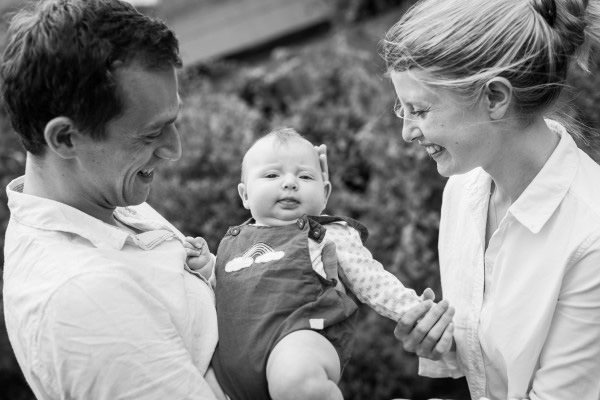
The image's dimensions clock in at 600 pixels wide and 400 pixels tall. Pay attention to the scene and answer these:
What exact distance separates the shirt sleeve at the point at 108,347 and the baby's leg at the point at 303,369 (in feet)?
0.72

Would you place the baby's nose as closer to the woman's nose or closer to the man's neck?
the woman's nose

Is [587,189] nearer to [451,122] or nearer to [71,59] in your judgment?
[451,122]

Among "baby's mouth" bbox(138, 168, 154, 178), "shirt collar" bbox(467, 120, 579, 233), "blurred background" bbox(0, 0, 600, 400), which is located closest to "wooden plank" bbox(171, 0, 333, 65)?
"blurred background" bbox(0, 0, 600, 400)

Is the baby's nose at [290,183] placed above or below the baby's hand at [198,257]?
above

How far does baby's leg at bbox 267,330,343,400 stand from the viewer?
2262mm

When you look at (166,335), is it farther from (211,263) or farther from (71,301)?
(211,263)

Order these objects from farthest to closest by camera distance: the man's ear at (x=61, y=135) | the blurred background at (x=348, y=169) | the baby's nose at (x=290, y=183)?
the blurred background at (x=348, y=169) < the baby's nose at (x=290, y=183) < the man's ear at (x=61, y=135)

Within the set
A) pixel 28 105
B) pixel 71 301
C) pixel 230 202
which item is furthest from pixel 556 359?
pixel 230 202

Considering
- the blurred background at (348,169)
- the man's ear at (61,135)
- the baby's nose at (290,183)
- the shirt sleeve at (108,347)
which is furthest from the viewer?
the blurred background at (348,169)

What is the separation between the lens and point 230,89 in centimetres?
698

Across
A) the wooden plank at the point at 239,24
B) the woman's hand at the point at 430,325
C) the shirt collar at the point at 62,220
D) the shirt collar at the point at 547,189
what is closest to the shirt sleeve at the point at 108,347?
the shirt collar at the point at 62,220

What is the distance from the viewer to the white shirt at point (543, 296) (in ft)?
7.86

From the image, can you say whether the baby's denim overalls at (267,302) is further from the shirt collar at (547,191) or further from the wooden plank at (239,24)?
the wooden plank at (239,24)

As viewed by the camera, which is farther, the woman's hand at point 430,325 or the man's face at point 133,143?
the woman's hand at point 430,325
